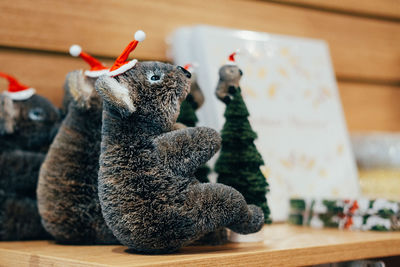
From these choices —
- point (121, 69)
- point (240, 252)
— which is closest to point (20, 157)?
point (121, 69)

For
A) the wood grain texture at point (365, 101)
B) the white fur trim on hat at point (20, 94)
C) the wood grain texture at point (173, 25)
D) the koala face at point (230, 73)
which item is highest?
the wood grain texture at point (173, 25)

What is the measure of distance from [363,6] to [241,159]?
0.89 meters

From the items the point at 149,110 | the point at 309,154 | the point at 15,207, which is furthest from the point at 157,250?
the point at 309,154

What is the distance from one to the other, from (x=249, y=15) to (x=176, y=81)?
2.17 feet

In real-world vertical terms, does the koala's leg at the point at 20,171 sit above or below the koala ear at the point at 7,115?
below

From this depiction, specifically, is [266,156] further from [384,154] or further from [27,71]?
[27,71]

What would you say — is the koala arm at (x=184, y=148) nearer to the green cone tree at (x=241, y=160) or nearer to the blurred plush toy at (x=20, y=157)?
the green cone tree at (x=241, y=160)

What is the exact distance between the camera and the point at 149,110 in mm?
648

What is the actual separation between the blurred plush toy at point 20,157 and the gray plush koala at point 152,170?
23cm

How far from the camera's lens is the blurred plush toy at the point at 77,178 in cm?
76

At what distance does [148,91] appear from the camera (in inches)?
25.6

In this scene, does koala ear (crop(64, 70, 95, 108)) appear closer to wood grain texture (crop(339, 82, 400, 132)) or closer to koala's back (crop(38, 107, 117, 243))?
koala's back (crop(38, 107, 117, 243))

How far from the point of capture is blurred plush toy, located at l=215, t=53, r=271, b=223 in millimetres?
768

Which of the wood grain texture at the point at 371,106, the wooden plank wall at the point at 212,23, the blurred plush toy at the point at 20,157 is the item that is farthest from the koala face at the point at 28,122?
the wood grain texture at the point at 371,106
